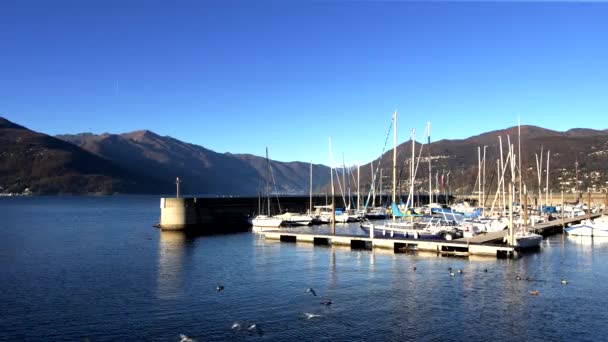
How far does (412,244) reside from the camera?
54.2 m

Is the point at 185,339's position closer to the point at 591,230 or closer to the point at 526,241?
the point at 526,241

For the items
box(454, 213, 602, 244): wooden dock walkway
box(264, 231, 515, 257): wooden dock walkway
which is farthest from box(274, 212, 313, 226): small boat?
box(454, 213, 602, 244): wooden dock walkway

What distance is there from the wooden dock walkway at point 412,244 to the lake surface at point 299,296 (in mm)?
1587

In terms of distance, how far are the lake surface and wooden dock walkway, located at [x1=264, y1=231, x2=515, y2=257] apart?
1.59 meters

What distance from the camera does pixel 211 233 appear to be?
76.9 m

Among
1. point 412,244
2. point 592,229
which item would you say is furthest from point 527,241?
point 592,229

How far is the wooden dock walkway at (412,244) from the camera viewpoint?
161 feet

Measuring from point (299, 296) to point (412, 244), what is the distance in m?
23.5

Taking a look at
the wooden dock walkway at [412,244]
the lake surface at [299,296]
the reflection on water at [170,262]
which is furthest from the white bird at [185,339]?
the wooden dock walkway at [412,244]

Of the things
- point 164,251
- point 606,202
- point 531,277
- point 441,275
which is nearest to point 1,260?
point 164,251

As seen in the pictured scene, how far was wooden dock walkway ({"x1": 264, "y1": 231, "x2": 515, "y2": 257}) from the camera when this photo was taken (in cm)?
4906

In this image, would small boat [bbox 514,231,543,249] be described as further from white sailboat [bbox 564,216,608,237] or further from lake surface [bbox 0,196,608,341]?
white sailboat [bbox 564,216,608,237]

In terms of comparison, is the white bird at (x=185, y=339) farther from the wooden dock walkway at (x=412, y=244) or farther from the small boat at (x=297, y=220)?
the small boat at (x=297, y=220)

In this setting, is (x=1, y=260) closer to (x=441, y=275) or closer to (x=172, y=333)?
(x=172, y=333)
